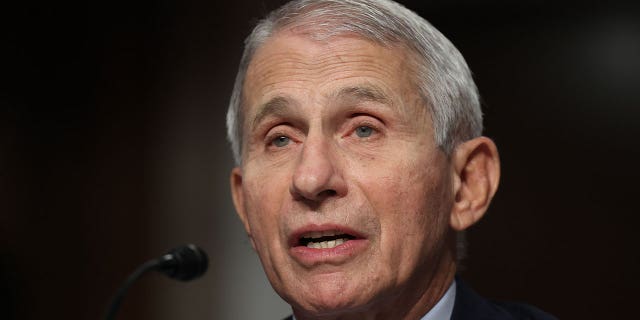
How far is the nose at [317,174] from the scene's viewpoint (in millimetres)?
1597

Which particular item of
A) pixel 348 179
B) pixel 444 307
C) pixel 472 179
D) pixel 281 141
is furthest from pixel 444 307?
pixel 281 141

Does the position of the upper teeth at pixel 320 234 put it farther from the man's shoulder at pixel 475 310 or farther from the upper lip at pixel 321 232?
the man's shoulder at pixel 475 310

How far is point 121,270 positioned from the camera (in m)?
3.64

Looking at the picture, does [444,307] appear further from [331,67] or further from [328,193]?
[331,67]

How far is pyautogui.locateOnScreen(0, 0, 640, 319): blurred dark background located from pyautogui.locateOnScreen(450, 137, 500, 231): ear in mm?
878

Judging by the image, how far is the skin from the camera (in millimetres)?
1620

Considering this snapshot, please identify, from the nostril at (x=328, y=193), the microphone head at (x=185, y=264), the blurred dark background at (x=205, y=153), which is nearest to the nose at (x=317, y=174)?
the nostril at (x=328, y=193)

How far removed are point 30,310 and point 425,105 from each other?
8.79 ft

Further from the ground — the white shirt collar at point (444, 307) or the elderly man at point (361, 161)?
the elderly man at point (361, 161)

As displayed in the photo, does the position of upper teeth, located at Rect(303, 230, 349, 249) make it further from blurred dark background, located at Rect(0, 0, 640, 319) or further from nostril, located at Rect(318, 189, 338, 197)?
blurred dark background, located at Rect(0, 0, 640, 319)

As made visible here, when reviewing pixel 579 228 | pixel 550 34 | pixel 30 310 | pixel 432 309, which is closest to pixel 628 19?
pixel 550 34

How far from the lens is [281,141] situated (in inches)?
69.5

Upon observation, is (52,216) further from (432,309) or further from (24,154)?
(432,309)

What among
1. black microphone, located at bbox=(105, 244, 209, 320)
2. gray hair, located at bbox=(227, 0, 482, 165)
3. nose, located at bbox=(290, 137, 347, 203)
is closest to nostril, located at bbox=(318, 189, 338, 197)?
nose, located at bbox=(290, 137, 347, 203)
